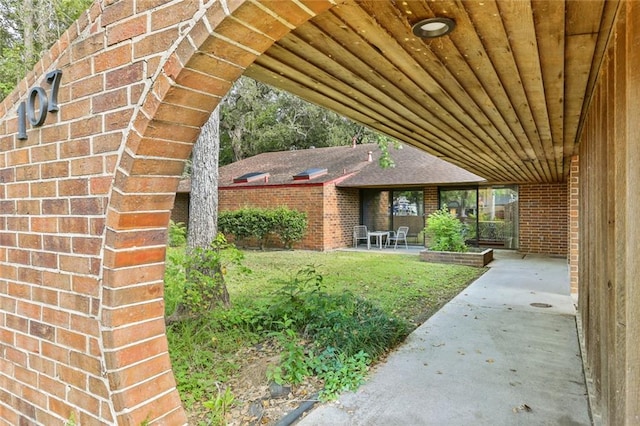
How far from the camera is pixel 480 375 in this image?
360 cm

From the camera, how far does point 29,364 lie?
2016 mm

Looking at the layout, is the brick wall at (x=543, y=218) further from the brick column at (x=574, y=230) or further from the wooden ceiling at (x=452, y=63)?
the wooden ceiling at (x=452, y=63)

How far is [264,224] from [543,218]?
363 inches

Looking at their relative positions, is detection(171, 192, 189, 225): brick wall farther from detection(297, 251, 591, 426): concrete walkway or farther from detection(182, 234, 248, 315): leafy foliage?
detection(297, 251, 591, 426): concrete walkway

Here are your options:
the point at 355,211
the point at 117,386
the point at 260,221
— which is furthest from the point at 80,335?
the point at 355,211

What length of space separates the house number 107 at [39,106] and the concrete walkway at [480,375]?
247 cm

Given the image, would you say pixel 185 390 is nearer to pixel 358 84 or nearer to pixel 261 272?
pixel 358 84

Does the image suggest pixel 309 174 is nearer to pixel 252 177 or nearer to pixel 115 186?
pixel 252 177

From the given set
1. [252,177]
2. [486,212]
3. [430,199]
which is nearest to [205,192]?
[430,199]

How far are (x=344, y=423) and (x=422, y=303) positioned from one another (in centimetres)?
417

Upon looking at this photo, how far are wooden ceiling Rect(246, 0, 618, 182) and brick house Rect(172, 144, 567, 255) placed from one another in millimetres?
8372

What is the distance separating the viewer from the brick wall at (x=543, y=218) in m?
12.1

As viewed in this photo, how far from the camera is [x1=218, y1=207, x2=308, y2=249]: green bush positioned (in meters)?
14.1

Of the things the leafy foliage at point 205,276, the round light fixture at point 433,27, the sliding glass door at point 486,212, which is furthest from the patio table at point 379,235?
the round light fixture at point 433,27
